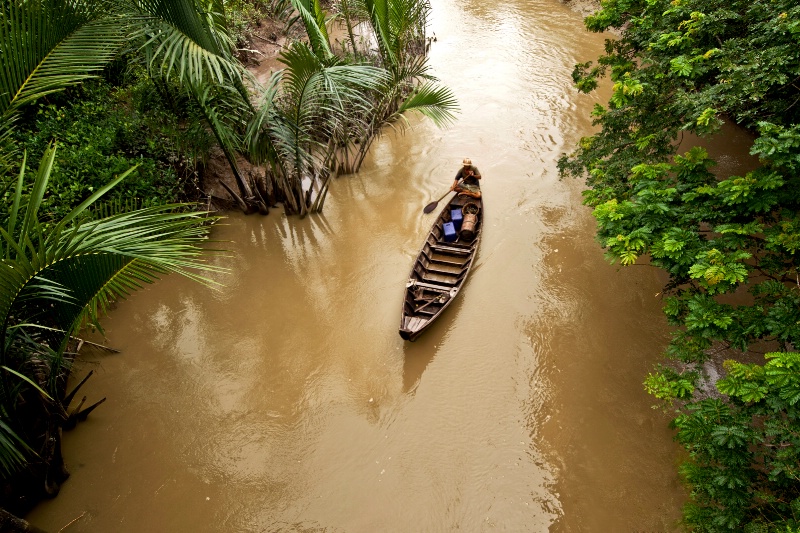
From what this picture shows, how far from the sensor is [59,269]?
3.03 metres

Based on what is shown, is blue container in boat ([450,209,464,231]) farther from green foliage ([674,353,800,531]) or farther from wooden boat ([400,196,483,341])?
green foliage ([674,353,800,531])

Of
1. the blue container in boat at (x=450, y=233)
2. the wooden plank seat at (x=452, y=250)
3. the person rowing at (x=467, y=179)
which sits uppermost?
the person rowing at (x=467, y=179)

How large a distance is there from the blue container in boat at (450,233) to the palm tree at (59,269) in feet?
15.3

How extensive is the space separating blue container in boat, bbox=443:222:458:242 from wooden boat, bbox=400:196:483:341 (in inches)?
2.1

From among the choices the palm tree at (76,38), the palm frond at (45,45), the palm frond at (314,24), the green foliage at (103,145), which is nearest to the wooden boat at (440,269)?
the palm frond at (314,24)

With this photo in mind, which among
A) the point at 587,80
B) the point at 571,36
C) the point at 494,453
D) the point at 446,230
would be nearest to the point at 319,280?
the point at 446,230

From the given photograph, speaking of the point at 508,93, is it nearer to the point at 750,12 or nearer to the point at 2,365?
the point at 750,12

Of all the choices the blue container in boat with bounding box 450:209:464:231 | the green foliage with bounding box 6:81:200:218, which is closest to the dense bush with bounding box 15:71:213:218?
the green foliage with bounding box 6:81:200:218

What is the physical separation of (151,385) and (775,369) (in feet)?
21.4

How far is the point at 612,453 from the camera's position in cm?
521

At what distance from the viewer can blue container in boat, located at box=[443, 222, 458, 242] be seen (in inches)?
300

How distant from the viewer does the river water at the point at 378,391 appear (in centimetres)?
491

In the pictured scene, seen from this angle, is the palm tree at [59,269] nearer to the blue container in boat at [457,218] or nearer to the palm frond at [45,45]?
the palm frond at [45,45]

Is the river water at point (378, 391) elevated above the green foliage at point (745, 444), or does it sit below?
below
